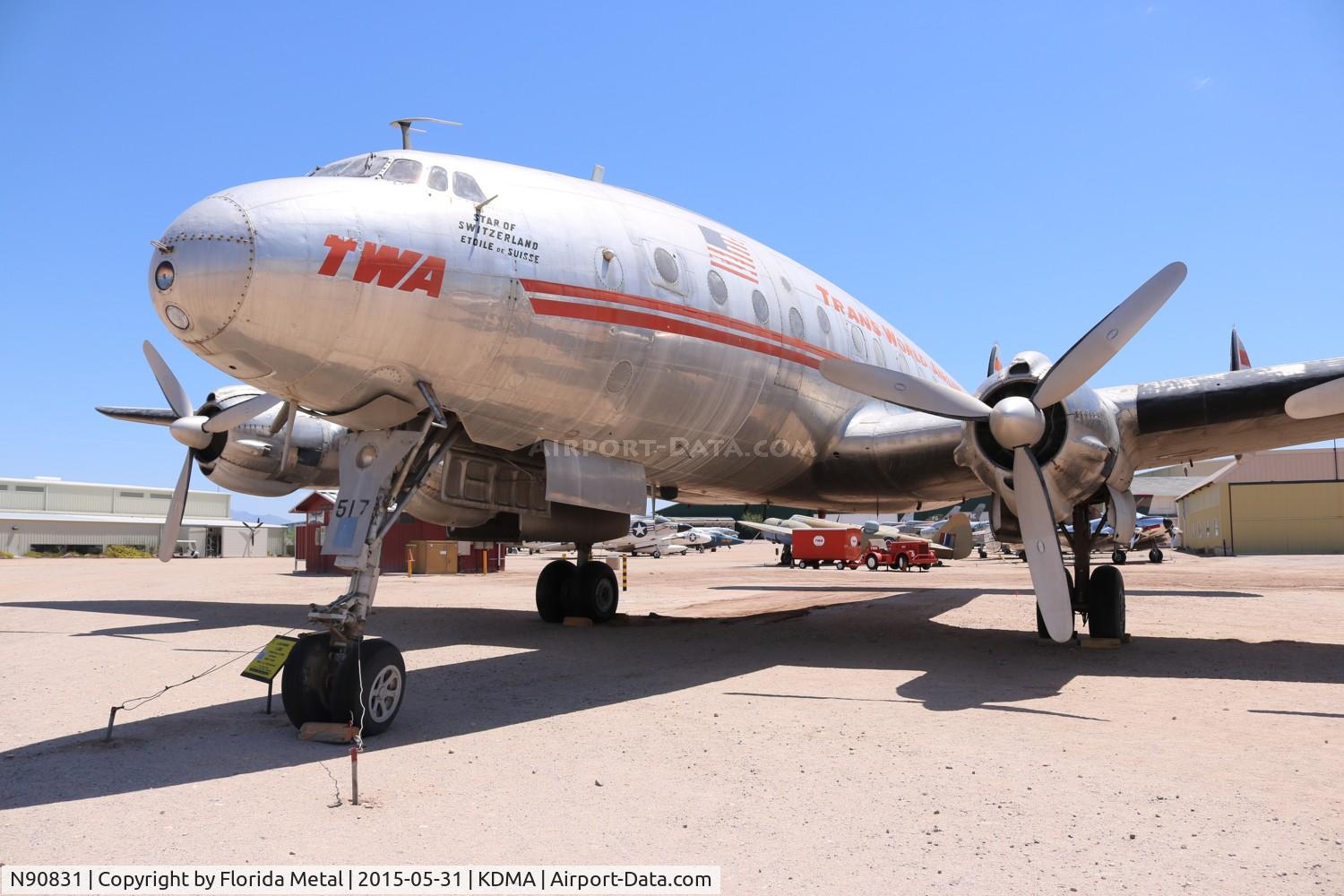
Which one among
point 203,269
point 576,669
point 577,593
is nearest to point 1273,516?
point 577,593

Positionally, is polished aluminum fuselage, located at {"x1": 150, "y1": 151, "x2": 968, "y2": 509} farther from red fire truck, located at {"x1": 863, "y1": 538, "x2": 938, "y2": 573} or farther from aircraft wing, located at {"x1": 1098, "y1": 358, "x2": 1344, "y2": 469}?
red fire truck, located at {"x1": 863, "y1": 538, "x2": 938, "y2": 573}

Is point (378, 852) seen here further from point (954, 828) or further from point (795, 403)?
point (795, 403)

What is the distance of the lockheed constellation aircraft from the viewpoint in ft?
22.4

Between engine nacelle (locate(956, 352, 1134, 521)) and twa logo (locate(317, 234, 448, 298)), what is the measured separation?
6.20 meters

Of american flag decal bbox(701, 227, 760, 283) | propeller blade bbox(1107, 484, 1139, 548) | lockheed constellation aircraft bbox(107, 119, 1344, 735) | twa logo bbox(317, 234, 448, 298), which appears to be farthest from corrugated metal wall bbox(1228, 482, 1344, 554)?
twa logo bbox(317, 234, 448, 298)

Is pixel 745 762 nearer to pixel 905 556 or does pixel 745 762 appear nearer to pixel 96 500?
pixel 905 556

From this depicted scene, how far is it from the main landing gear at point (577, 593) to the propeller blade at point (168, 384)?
270 inches

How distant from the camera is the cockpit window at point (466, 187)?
7980mm

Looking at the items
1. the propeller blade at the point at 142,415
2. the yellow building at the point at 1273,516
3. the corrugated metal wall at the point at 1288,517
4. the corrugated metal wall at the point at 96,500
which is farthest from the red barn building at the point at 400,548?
the corrugated metal wall at the point at 1288,517

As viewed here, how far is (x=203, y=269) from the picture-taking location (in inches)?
252

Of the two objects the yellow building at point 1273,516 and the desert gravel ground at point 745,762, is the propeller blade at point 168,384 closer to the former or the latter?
the desert gravel ground at point 745,762

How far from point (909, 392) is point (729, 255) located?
2797 millimetres

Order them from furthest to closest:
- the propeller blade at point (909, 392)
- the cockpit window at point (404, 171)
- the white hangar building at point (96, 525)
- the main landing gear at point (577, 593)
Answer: the white hangar building at point (96, 525) < the main landing gear at point (577, 593) < the propeller blade at point (909, 392) < the cockpit window at point (404, 171)

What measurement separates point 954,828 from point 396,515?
16.4 feet
